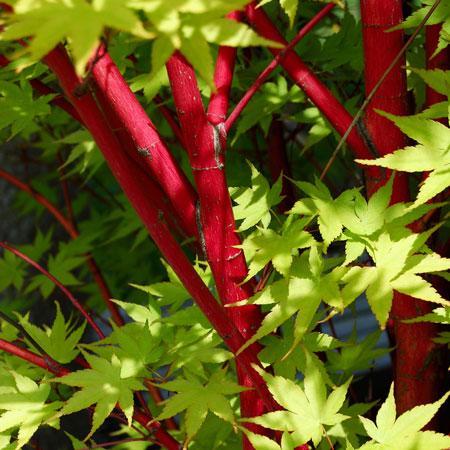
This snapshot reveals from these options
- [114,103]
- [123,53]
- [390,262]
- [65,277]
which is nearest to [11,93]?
[123,53]

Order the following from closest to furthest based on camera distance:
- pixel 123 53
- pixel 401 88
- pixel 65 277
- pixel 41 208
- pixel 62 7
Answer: pixel 62 7 → pixel 401 88 → pixel 123 53 → pixel 65 277 → pixel 41 208

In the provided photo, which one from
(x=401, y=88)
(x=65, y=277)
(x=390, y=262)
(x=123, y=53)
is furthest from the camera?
(x=65, y=277)

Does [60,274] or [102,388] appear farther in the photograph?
[60,274]

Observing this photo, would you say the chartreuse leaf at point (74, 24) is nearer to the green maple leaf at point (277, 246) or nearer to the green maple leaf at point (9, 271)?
the green maple leaf at point (277, 246)

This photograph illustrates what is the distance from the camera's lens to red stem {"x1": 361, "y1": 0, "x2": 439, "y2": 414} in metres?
0.92

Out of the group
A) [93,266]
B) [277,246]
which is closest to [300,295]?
[277,246]

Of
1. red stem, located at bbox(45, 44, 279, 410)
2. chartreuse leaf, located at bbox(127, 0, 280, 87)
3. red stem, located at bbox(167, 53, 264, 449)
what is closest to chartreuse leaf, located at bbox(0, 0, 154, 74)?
chartreuse leaf, located at bbox(127, 0, 280, 87)

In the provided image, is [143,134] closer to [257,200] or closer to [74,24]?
[257,200]

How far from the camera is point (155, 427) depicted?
1028mm

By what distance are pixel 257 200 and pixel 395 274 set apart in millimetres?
273

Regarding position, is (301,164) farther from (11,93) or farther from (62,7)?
(62,7)

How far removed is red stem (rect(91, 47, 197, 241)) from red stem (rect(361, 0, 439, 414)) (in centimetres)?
25

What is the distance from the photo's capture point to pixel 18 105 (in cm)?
118

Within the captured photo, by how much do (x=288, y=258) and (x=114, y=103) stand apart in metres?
0.25
